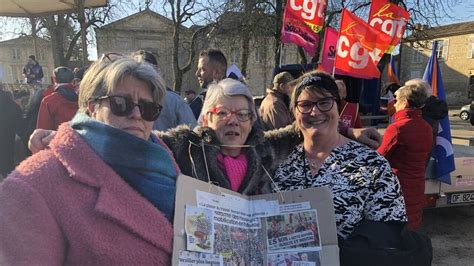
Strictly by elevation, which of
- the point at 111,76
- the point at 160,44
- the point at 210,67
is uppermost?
the point at 160,44

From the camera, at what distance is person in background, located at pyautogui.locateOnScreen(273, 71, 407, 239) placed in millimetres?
1798

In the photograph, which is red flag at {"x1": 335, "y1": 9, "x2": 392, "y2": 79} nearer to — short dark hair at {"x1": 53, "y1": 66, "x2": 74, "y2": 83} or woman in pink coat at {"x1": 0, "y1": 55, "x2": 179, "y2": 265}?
short dark hair at {"x1": 53, "y1": 66, "x2": 74, "y2": 83}

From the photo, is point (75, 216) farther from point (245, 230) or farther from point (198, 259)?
point (245, 230)

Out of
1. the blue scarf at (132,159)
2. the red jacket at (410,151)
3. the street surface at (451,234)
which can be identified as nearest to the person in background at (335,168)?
the blue scarf at (132,159)

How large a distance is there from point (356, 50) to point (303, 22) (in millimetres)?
2384

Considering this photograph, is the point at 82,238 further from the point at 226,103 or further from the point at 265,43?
the point at 265,43

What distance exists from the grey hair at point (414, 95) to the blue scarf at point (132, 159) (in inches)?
120

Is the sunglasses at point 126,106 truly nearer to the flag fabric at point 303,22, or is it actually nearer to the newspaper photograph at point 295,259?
the newspaper photograph at point 295,259

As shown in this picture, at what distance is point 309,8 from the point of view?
22.8 feet

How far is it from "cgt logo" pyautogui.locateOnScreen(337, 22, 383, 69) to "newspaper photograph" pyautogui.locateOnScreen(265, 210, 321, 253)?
3841mm

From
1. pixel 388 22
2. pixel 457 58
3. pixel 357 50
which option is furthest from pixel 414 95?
pixel 457 58

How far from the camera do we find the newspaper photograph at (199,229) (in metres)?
1.41

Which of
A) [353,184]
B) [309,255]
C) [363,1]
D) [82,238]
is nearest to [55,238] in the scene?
[82,238]

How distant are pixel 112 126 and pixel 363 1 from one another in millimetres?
18073
